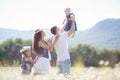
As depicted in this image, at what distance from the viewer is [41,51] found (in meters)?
9.51

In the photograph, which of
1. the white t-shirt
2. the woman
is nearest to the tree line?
the white t-shirt

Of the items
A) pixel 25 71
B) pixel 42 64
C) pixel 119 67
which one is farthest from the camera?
pixel 25 71

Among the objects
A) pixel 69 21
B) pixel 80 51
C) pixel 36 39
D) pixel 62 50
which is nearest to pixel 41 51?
pixel 36 39

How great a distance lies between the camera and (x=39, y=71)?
949cm

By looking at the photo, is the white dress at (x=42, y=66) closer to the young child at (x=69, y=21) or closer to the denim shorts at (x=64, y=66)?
the denim shorts at (x=64, y=66)

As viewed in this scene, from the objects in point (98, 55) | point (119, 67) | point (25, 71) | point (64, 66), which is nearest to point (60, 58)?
point (64, 66)

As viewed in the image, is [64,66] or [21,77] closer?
[21,77]

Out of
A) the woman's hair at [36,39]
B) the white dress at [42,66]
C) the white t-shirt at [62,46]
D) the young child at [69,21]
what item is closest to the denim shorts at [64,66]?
the white t-shirt at [62,46]

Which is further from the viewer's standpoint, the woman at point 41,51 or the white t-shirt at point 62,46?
the white t-shirt at point 62,46

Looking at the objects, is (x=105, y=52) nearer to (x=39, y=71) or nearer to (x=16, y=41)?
(x=16, y=41)

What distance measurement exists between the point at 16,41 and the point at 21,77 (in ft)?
215

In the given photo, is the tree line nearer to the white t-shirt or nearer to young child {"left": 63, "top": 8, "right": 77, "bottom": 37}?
young child {"left": 63, "top": 8, "right": 77, "bottom": 37}

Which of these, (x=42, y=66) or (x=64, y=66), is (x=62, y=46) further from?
(x=42, y=66)

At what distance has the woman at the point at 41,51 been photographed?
31.0 feet
